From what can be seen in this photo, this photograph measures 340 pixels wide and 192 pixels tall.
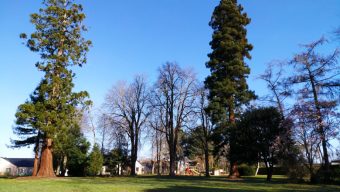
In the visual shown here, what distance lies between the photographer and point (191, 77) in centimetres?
4412

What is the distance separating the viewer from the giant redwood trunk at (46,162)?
27.8m

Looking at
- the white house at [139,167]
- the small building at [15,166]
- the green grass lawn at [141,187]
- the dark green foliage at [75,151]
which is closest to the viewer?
the green grass lawn at [141,187]

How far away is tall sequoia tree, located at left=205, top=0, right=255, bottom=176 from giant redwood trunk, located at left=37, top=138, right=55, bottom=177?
15.7 m

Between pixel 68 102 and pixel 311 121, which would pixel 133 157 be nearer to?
pixel 68 102

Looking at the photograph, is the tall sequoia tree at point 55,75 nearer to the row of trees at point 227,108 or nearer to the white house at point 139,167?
the row of trees at point 227,108

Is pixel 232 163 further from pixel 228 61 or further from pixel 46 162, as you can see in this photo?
pixel 46 162

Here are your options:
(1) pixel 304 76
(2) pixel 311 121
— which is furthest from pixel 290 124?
(1) pixel 304 76

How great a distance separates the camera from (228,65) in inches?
1357

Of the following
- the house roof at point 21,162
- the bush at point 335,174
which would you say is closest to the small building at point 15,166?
the house roof at point 21,162

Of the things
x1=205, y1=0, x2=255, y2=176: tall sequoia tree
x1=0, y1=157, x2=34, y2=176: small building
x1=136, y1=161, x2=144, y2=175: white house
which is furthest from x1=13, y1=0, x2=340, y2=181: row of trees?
x1=136, y1=161, x2=144, y2=175: white house

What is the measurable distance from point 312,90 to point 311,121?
249 cm

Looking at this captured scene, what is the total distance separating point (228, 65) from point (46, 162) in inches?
767

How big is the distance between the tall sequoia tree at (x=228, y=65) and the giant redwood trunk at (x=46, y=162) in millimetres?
15696

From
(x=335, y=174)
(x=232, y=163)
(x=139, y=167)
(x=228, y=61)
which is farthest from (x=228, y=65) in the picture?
(x=139, y=167)
